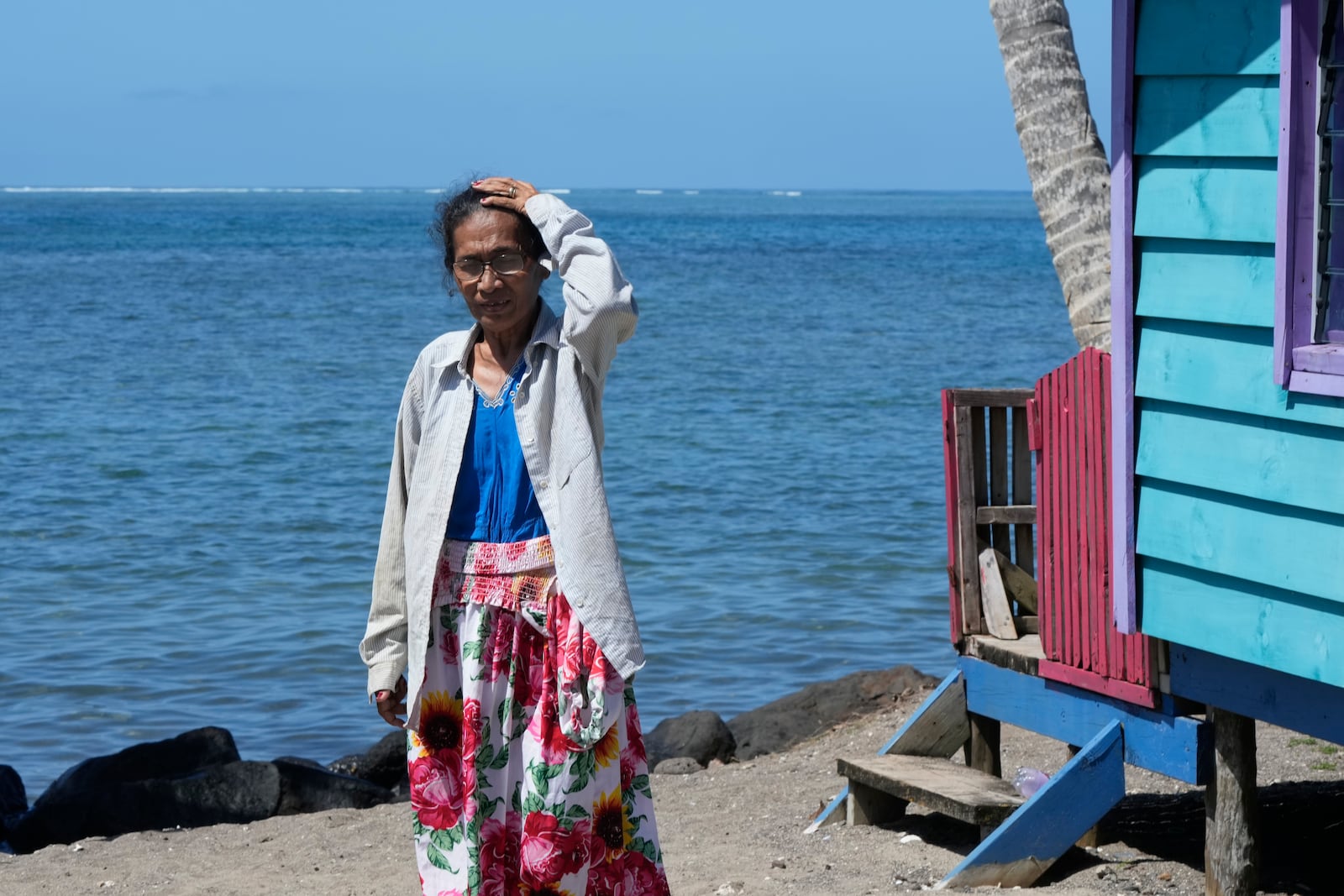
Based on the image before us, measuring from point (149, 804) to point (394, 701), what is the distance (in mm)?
4003

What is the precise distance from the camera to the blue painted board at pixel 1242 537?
4125 millimetres

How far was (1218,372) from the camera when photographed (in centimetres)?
442

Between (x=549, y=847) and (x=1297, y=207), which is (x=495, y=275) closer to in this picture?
(x=549, y=847)

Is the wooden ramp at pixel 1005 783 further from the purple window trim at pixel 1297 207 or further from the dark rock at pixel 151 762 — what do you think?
the dark rock at pixel 151 762

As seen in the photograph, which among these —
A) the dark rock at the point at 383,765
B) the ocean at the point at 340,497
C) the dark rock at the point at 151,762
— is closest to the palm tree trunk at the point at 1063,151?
the ocean at the point at 340,497

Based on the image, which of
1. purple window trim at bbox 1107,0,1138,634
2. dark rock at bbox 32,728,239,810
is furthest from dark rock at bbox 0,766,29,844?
purple window trim at bbox 1107,0,1138,634

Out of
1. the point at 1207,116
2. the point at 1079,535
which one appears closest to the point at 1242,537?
the point at 1079,535

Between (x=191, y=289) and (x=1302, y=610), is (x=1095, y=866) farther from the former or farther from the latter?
(x=191, y=289)

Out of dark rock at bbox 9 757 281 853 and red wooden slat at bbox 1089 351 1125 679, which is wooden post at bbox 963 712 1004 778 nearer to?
red wooden slat at bbox 1089 351 1125 679

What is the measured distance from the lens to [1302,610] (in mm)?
4223

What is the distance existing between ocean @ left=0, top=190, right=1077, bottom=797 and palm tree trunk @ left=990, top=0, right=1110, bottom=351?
2495 mm

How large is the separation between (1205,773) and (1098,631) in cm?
54

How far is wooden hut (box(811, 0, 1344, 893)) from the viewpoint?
4.12 meters

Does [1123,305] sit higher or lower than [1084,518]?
higher
